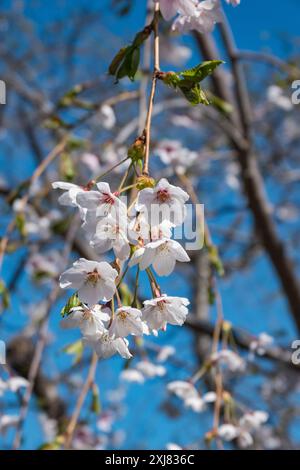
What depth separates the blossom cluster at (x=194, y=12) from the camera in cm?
87

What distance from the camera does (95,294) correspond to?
0.76 m

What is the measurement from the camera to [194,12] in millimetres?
901

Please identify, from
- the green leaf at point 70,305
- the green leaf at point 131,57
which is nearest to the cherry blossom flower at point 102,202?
the green leaf at point 70,305

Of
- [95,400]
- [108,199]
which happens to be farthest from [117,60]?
[95,400]

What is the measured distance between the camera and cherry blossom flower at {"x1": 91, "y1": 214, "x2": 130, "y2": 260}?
2.44 feet

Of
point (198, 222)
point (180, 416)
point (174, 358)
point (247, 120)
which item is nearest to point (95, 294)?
point (198, 222)

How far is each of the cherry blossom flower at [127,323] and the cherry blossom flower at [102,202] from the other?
14 centimetres

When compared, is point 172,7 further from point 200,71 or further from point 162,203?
point 162,203

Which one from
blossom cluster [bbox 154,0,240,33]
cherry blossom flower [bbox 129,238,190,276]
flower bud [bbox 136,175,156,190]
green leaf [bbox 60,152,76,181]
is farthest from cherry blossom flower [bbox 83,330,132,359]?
green leaf [bbox 60,152,76,181]

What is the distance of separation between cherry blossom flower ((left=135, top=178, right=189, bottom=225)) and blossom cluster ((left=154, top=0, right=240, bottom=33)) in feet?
0.97

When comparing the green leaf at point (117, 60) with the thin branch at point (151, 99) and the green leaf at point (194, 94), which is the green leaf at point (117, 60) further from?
the green leaf at point (194, 94)

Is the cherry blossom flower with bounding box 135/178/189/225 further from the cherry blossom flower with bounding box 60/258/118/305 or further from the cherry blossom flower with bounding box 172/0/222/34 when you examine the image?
the cherry blossom flower with bounding box 172/0/222/34

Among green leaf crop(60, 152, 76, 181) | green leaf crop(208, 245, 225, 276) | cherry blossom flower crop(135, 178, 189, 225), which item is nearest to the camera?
cherry blossom flower crop(135, 178, 189, 225)

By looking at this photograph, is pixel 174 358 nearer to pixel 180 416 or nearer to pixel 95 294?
pixel 180 416
